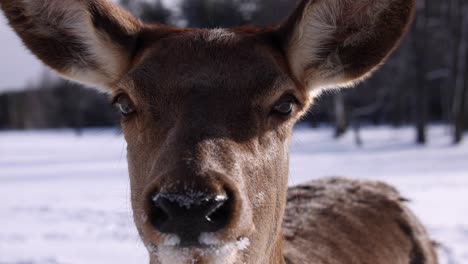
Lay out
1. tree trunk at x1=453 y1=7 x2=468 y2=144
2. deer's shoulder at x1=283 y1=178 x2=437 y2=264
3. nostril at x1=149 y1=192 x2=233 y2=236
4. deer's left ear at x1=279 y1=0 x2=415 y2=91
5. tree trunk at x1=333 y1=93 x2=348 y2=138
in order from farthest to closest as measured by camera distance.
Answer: tree trunk at x1=333 y1=93 x2=348 y2=138, tree trunk at x1=453 y1=7 x2=468 y2=144, deer's shoulder at x1=283 y1=178 x2=437 y2=264, deer's left ear at x1=279 y1=0 x2=415 y2=91, nostril at x1=149 y1=192 x2=233 y2=236

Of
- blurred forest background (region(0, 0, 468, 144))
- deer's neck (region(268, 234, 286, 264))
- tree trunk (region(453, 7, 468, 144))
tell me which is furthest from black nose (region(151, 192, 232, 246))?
tree trunk (region(453, 7, 468, 144))

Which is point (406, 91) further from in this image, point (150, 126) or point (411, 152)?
point (150, 126)

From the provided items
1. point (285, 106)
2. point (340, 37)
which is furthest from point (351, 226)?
point (285, 106)

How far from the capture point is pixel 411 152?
20438 millimetres

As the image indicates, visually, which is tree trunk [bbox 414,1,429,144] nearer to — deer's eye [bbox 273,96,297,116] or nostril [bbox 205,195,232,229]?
deer's eye [bbox 273,96,297,116]

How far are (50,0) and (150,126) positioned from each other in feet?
3.90

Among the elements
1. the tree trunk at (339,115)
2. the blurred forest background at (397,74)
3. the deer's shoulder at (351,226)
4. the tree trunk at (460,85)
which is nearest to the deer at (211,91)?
the deer's shoulder at (351,226)

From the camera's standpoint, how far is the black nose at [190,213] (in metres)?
2.09

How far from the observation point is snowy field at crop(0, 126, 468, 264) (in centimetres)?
760

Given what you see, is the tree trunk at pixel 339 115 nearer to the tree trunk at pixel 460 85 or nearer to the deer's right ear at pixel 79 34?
the tree trunk at pixel 460 85

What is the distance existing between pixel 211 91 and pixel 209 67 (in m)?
0.18

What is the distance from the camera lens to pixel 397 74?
32.5 metres

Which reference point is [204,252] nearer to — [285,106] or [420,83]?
[285,106]

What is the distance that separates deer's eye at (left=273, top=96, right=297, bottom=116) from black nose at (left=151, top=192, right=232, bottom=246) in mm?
855
